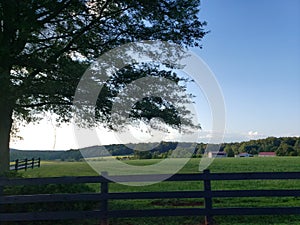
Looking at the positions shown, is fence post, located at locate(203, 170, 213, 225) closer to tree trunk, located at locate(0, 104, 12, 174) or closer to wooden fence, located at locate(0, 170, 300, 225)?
wooden fence, located at locate(0, 170, 300, 225)

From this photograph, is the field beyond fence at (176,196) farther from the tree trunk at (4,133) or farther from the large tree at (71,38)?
the tree trunk at (4,133)

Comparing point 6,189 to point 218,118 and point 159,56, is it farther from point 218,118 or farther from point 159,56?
point 159,56

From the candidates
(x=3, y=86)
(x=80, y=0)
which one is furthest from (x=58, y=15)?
(x=3, y=86)

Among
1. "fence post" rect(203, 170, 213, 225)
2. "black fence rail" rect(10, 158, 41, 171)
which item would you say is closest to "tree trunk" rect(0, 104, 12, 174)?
"fence post" rect(203, 170, 213, 225)

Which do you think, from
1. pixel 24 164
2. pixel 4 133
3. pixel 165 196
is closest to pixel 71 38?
pixel 4 133

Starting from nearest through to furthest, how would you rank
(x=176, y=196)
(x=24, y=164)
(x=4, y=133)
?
(x=176, y=196)
(x=4, y=133)
(x=24, y=164)

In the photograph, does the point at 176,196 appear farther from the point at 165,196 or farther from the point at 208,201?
the point at 208,201

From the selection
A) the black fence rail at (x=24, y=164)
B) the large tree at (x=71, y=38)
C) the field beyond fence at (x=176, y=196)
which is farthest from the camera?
the black fence rail at (x=24, y=164)

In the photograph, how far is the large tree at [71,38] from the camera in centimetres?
1270

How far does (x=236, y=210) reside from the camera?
24.1 feet

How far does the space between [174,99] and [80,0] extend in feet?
18.6

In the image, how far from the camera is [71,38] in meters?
14.2

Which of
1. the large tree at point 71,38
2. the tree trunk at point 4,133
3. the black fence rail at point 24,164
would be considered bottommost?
the black fence rail at point 24,164

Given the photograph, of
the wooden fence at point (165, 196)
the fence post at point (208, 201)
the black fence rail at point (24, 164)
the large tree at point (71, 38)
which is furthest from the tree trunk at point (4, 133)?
the black fence rail at point (24, 164)
